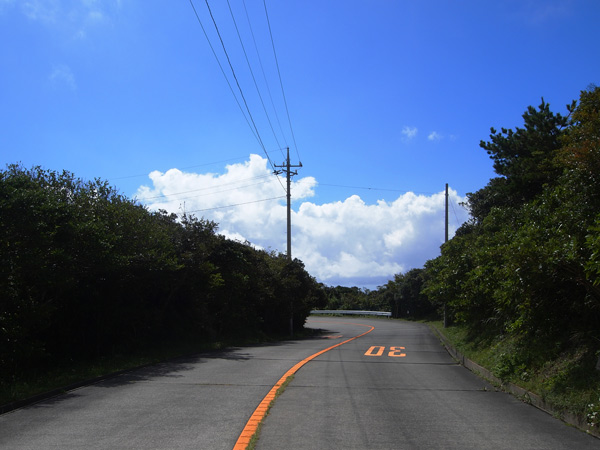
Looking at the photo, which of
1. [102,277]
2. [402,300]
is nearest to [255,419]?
[102,277]

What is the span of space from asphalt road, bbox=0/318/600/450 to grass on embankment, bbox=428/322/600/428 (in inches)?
15.0

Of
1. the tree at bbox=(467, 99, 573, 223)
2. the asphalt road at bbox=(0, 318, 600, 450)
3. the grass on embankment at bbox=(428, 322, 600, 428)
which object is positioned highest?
the tree at bbox=(467, 99, 573, 223)

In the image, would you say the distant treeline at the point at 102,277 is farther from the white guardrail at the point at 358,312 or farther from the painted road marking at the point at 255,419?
the white guardrail at the point at 358,312

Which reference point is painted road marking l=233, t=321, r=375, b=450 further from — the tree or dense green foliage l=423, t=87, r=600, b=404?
the tree

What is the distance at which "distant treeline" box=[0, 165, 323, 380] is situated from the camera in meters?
10.5

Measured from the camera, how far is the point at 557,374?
8.43 m

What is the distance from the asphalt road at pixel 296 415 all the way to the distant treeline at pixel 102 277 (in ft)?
9.75

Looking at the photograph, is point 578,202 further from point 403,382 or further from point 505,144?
point 505,144

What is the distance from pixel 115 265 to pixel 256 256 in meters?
14.6

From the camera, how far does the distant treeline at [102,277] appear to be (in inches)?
412

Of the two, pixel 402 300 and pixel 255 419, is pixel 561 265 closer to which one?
pixel 255 419

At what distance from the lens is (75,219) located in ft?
40.6

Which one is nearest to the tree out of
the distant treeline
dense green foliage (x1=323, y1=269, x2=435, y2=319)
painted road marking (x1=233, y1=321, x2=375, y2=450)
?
painted road marking (x1=233, y1=321, x2=375, y2=450)

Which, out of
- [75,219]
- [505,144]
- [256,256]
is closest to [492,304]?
[505,144]
